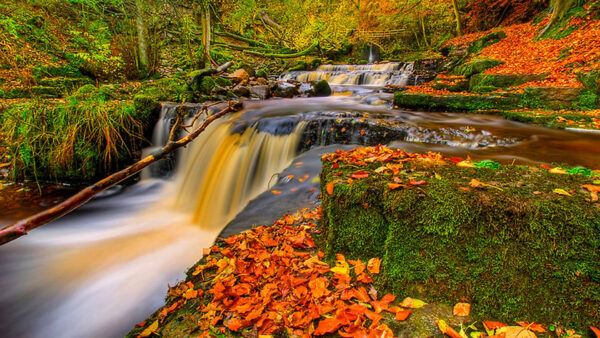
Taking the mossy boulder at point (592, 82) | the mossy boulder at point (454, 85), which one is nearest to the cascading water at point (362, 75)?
the mossy boulder at point (454, 85)

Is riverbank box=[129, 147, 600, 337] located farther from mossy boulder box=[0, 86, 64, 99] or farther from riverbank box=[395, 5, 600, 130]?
mossy boulder box=[0, 86, 64, 99]

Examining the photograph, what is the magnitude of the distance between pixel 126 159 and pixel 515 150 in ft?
26.7

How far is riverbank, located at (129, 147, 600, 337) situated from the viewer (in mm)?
1381

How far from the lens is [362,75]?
13.9m

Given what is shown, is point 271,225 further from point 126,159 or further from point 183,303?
point 126,159

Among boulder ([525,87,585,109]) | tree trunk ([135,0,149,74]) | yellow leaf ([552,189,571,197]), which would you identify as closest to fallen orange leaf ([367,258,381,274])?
yellow leaf ([552,189,571,197])

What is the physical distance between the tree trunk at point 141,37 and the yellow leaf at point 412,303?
1327cm

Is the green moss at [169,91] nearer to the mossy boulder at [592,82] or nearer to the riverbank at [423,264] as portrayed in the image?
the riverbank at [423,264]

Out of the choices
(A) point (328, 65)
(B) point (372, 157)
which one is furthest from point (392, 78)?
(B) point (372, 157)

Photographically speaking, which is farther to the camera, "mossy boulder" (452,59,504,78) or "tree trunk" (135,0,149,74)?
"tree trunk" (135,0,149,74)

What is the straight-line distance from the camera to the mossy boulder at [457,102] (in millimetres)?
7078

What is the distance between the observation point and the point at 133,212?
17.3 feet

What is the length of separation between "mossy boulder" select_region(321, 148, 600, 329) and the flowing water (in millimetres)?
1631

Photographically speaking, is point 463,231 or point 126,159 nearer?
point 463,231
